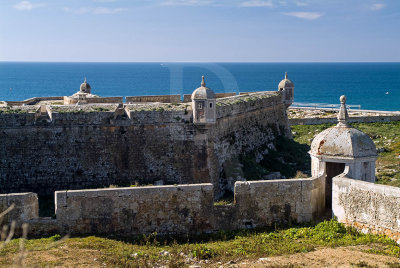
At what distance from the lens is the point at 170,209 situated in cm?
1348

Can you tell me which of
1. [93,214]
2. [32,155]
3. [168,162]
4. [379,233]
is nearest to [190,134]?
[168,162]

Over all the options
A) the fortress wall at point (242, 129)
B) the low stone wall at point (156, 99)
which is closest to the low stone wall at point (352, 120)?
the fortress wall at point (242, 129)

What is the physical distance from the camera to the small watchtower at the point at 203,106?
754 inches

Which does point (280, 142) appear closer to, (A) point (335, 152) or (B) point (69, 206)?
(A) point (335, 152)

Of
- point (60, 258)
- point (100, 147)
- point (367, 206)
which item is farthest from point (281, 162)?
point (60, 258)

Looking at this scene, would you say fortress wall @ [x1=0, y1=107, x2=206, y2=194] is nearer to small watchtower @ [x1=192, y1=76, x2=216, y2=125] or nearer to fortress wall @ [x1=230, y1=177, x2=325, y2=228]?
small watchtower @ [x1=192, y1=76, x2=216, y2=125]

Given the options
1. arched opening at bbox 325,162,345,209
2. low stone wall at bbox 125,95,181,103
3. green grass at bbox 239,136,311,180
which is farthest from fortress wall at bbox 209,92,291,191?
arched opening at bbox 325,162,345,209

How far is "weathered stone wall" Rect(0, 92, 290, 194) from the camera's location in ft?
64.4

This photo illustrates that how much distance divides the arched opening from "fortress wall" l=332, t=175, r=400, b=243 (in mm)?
1555

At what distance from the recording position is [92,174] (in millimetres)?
19797

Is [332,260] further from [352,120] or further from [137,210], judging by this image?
[352,120]

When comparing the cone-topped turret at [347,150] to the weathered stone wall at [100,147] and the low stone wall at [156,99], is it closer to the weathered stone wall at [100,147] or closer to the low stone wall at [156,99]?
the weathered stone wall at [100,147]

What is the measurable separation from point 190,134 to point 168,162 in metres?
1.37

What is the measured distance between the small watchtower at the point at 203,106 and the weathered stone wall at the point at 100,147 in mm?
404
